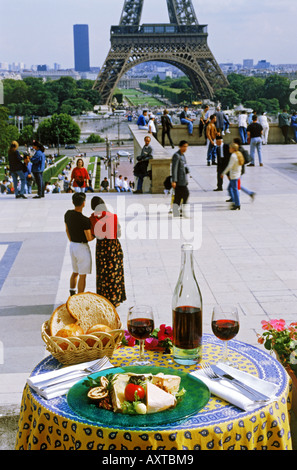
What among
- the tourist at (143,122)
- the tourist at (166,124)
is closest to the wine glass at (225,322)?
the tourist at (166,124)

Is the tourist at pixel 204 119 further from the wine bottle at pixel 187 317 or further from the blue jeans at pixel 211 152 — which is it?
the wine bottle at pixel 187 317

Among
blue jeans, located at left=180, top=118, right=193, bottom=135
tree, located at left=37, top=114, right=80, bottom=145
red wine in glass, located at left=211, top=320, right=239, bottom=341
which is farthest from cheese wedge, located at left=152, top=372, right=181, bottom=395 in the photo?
tree, located at left=37, top=114, right=80, bottom=145

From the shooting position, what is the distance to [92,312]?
11.8 ft

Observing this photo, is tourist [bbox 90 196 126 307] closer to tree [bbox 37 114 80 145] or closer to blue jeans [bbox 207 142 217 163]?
blue jeans [bbox 207 142 217 163]

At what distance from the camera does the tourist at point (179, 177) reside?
11.4 meters

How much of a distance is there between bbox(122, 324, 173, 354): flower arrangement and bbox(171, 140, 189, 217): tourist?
7.89 meters

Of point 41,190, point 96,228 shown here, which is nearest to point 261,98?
point 41,190

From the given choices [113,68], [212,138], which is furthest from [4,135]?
[212,138]

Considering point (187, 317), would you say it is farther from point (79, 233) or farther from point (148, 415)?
point (79, 233)

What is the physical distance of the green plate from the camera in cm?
269

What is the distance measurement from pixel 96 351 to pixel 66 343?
149 mm

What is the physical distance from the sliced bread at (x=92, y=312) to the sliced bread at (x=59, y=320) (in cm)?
3

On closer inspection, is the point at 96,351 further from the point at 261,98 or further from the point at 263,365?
the point at 261,98

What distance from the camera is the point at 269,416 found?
9.41 ft
